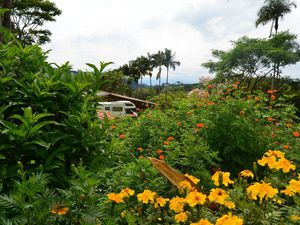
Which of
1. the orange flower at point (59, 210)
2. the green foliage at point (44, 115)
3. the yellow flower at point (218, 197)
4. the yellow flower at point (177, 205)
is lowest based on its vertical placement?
the yellow flower at point (177, 205)

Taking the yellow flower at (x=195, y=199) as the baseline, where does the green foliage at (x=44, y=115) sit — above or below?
above

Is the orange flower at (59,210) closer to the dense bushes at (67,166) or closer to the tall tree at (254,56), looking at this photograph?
the dense bushes at (67,166)

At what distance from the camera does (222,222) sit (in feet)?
5.29

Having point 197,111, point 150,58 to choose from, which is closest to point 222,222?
→ point 197,111

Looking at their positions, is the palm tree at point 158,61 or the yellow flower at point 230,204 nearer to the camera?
the yellow flower at point 230,204

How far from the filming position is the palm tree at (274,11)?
3459 cm

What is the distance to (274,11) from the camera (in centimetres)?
3500

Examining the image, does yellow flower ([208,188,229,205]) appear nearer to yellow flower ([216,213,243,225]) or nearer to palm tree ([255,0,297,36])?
yellow flower ([216,213,243,225])

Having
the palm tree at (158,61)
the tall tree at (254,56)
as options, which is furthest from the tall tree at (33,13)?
the palm tree at (158,61)

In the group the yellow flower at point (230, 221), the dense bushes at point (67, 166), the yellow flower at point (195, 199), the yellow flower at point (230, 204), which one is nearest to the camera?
the yellow flower at point (230, 221)

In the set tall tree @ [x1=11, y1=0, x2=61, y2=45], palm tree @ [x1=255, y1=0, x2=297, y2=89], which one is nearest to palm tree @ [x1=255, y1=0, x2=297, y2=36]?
palm tree @ [x1=255, y1=0, x2=297, y2=89]

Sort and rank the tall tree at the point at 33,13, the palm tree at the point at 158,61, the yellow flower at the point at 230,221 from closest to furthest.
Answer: the yellow flower at the point at 230,221
the tall tree at the point at 33,13
the palm tree at the point at 158,61

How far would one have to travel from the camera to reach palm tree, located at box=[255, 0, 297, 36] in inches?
1362

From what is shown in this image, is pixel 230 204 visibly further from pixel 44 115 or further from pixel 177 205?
pixel 44 115
